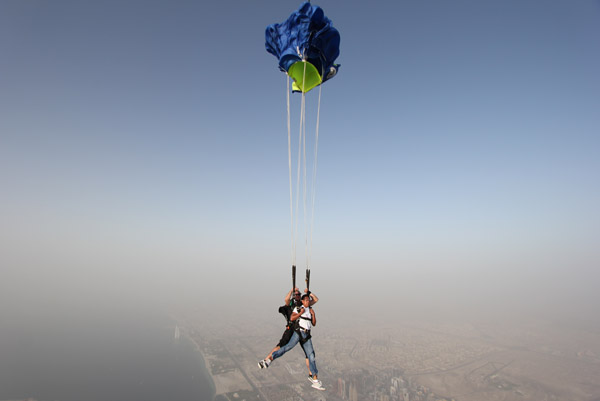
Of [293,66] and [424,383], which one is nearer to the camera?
[293,66]

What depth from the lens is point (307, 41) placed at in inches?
211

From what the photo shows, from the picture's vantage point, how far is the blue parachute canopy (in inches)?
205

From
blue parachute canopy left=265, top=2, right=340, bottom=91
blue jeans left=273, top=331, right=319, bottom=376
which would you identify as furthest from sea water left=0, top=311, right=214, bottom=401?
blue parachute canopy left=265, top=2, right=340, bottom=91

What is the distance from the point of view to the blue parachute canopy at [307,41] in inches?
205

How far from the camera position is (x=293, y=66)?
19.5 ft

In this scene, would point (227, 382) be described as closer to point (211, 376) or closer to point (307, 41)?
point (211, 376)

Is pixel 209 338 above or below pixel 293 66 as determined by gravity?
below

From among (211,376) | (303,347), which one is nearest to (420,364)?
(211,376)

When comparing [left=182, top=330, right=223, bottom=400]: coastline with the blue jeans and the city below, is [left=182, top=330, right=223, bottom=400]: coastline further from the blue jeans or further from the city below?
the blue jeans

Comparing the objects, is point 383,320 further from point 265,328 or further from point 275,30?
point 275,30

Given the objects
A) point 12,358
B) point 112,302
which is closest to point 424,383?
point 12,358

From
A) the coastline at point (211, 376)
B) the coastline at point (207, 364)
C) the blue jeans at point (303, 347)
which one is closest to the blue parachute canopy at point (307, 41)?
the blue jeans at point (303, 347)

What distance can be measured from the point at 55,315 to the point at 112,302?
92.1 feet

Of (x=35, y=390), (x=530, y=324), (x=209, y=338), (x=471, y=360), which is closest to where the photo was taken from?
(x=35, y=390)
